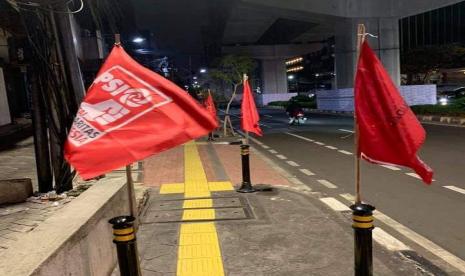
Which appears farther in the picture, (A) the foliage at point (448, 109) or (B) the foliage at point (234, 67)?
(B) the foliage at point (234, 67)

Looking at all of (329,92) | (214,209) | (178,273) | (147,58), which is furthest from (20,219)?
(147,58)

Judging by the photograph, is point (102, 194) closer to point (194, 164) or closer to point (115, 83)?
point (115, 83)

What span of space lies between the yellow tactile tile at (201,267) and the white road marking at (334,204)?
114 inches

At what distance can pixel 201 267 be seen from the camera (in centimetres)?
506

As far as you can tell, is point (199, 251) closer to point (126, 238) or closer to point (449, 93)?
point (126, 238)

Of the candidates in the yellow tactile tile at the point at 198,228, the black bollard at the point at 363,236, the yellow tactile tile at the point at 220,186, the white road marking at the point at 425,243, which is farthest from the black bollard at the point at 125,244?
the yellow tactile tile at the point at 220,186

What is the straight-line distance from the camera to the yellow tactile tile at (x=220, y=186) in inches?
352

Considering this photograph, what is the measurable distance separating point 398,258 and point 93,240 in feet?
10.6

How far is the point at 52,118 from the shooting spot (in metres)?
6.71

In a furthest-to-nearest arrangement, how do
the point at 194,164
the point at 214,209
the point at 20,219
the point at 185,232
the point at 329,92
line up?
the point at 329,92
the point at 194,164
the point at 214,209
the point at 185,232
the point at 20,219

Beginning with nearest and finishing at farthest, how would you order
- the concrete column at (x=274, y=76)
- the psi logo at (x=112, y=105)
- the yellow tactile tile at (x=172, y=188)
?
the psi logo at (x=112, y=105) < the yellow tactile tile at (x=172, y=188) < the concrete column at (x=274, y=76)

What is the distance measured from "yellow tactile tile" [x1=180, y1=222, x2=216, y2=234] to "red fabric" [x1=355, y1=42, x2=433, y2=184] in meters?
3.03

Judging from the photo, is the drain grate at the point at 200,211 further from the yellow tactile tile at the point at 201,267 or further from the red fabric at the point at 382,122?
the red fabric at the point at 382,122

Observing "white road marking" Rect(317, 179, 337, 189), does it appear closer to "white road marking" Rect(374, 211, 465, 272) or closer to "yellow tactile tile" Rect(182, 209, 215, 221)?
"white road marking" Rect(374, 211, 465, 272)
